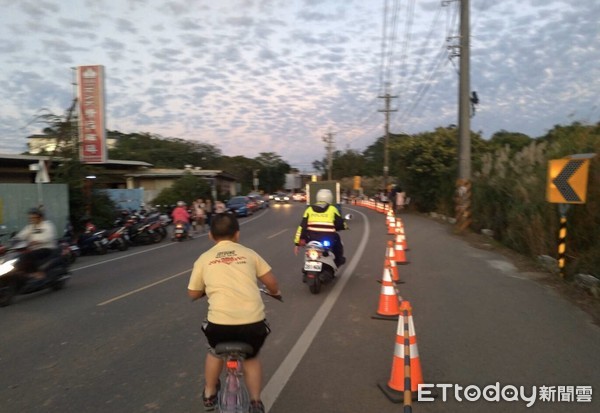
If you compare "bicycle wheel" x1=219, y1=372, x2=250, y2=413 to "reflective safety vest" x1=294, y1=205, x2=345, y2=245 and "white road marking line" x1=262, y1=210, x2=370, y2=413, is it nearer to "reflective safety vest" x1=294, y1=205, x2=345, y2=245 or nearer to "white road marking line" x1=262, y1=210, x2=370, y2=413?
"white road marking line" x1=262, y1=210, x2=370, y2=413

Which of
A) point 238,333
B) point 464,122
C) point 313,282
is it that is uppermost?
point 464,122

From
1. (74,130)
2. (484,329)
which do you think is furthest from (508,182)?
(74,130)

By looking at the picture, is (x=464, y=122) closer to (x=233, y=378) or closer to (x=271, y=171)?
(x=233, y=378)

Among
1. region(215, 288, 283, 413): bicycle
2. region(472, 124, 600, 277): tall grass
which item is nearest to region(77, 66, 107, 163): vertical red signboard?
region(472, 124, 600, 277): tall grass

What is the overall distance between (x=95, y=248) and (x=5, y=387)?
12341mm

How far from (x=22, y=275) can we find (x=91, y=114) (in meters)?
17.1

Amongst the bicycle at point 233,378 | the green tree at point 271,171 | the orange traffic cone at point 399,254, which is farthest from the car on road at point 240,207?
the green tree at point 271,171

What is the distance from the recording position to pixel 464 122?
67.2 ft

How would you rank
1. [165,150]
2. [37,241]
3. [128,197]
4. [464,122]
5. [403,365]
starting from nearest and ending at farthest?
[403,365] → [37,241] → [464,122] → [128,197] → [165,150]

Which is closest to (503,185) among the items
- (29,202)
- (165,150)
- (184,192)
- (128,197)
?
(29,202)

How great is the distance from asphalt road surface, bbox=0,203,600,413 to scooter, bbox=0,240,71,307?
251mm

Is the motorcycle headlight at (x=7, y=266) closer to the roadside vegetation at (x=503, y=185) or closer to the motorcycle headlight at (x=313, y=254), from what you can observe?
the motorcycle headlight at (x=313, y=254)

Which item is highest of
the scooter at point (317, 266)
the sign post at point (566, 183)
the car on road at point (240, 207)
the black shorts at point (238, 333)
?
the sign post at point (566, 183)

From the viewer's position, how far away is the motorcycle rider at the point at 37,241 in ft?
29.7
